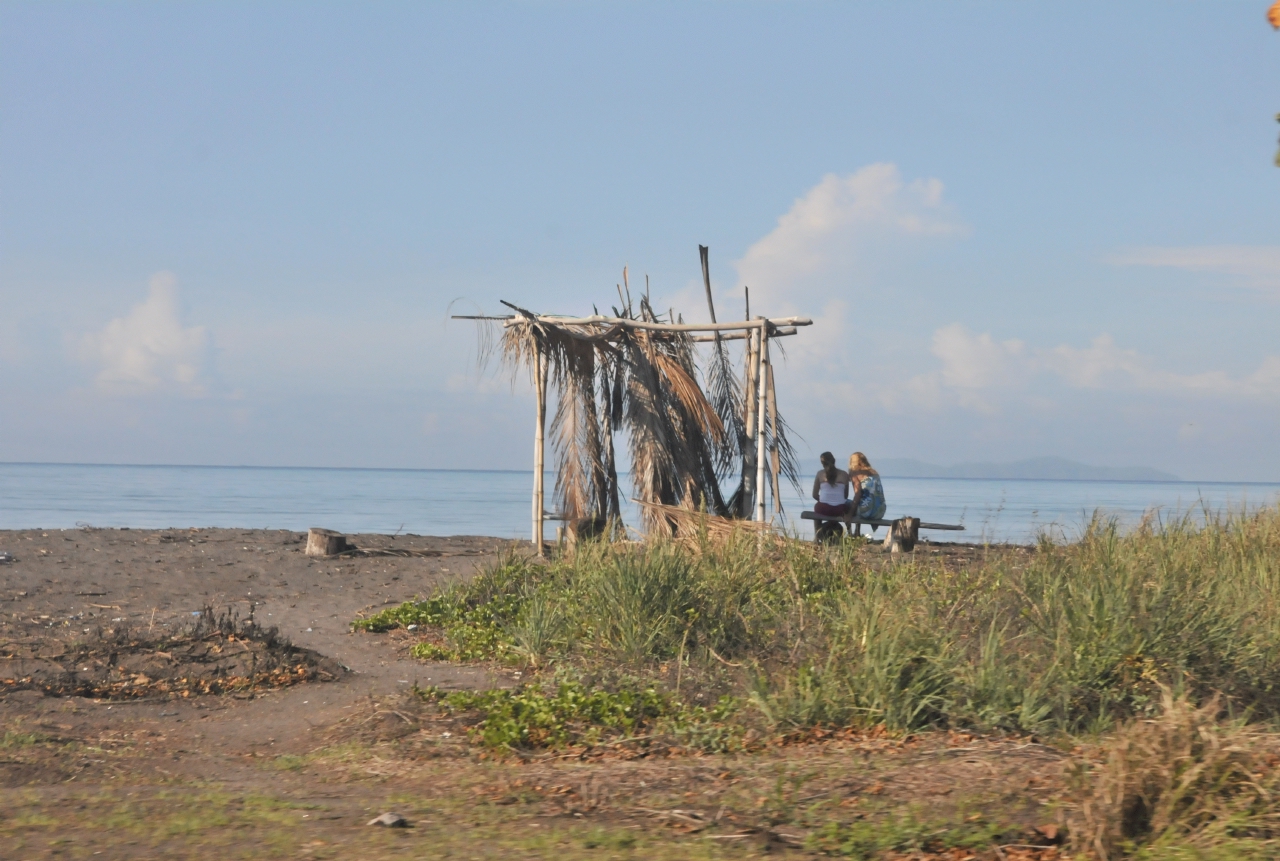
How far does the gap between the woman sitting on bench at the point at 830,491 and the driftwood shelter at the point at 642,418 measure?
0.37 metres

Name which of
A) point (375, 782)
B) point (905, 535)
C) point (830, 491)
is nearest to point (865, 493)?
point (830, 491)

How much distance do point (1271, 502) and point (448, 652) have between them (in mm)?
9046

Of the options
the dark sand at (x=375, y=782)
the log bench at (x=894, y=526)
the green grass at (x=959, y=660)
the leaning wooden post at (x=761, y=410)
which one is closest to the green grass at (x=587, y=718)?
the green grass at (x=959, y=660)

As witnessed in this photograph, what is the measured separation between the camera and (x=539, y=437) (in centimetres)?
1362

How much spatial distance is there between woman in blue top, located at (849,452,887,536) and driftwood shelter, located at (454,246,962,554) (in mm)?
754

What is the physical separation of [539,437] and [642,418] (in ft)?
4.16

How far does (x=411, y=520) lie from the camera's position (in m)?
31.4

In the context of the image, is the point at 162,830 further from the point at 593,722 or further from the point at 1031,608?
the point at 1031,608

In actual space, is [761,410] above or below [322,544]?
above

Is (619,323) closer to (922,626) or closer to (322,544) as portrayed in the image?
(322,544)

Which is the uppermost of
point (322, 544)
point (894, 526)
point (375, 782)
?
point (894, 526)

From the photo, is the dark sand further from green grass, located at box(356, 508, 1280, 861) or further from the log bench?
the log bench

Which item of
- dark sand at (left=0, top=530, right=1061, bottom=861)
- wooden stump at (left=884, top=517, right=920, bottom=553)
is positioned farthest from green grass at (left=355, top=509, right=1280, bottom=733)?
wooden stump at (left=884, top=517, right=920, bottom=553)

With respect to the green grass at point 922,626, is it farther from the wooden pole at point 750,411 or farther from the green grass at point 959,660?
the wooden pole at point 750,411
